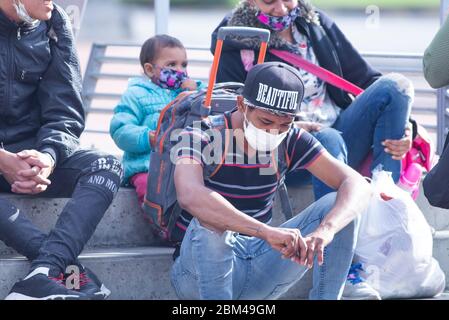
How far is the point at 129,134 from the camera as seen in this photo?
480 centimetres

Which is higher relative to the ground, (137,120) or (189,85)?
(189,85)

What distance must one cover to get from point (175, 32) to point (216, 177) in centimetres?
1672

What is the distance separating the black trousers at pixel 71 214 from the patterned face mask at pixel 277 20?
3.39 ft

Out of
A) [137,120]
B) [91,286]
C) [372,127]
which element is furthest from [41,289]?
[372,127]

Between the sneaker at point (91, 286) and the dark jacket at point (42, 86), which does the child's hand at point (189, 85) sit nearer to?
the dark jacket at point (42, 86)

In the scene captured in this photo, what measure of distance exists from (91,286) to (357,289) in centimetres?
116

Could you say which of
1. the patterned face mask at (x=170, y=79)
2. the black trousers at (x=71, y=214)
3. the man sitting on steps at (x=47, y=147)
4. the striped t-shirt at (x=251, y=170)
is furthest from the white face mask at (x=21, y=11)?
the striped t-shirt at (x=251, y=170)

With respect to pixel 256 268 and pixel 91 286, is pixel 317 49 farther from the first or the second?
pixel 91 286

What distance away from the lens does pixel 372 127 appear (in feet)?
15.9

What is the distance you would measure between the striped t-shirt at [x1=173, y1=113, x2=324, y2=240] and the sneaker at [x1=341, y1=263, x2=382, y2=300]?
567mm

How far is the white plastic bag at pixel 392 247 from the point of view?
461 cm

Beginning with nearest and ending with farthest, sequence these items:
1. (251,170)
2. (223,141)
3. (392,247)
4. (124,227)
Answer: (223,141) → (251,170) → (392,247) → (124,227)
